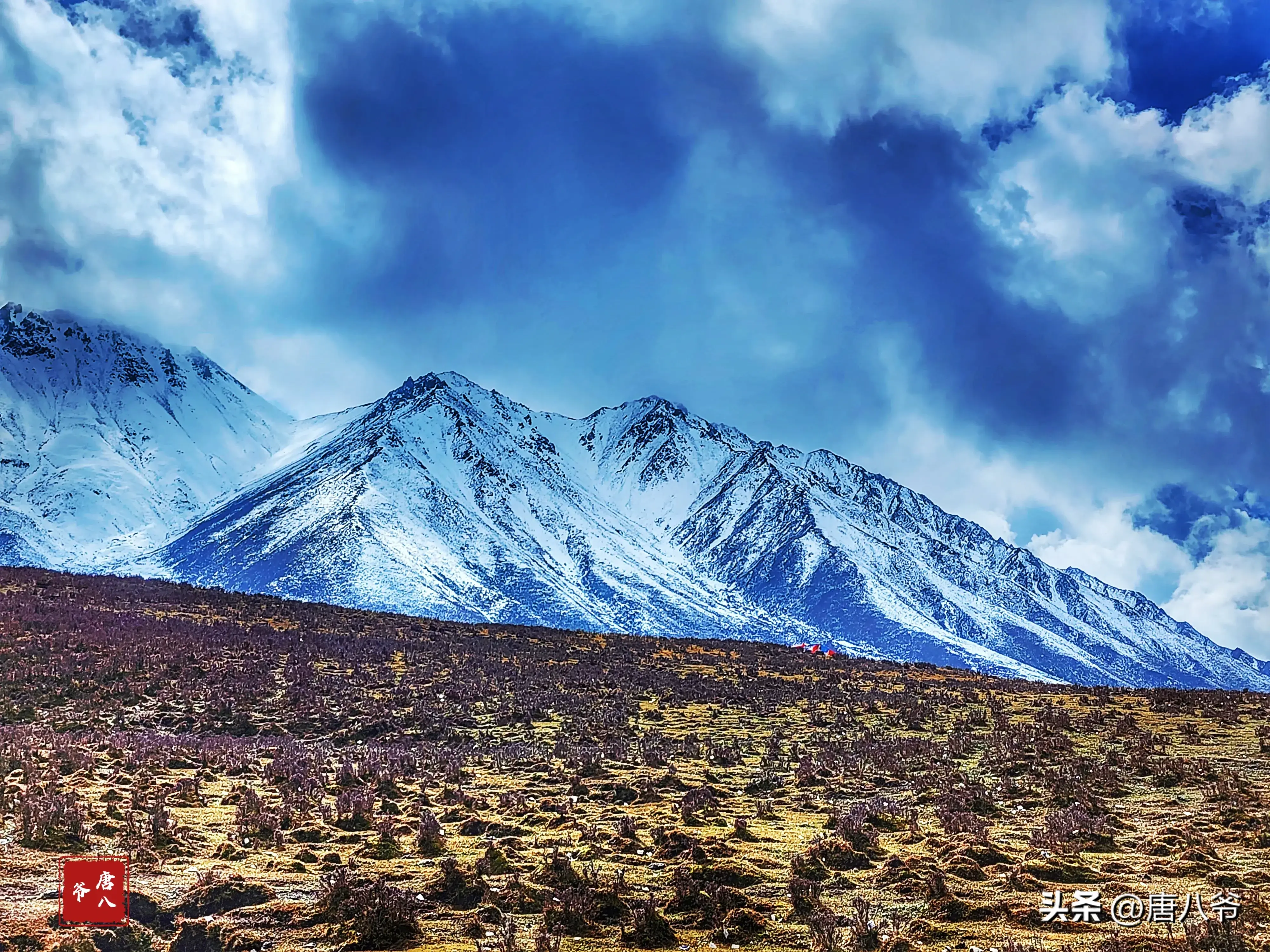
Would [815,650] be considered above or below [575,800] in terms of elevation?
above

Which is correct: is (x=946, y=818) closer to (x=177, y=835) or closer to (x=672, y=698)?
(x=177, y=835)

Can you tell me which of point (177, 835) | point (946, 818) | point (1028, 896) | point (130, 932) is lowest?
point (130, 932)

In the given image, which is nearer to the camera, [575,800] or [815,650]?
[575,800]

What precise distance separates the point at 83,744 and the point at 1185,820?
1094 inches

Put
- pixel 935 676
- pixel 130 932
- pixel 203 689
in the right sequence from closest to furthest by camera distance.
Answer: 1. pixel 130 932
2. pixel 203 689
3. pixel 935 676

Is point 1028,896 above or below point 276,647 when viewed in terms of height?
below

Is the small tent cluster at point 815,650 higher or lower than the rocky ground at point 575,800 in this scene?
higher

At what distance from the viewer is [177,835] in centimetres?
1619

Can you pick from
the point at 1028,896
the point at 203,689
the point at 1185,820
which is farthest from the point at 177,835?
the point at 1185,820

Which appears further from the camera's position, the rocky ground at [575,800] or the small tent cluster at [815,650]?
the small tent cluster at [815,650]

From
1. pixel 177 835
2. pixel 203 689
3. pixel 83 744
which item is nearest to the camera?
pixel 177 835

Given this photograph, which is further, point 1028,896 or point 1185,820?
point 1185,820

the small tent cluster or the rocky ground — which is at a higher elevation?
the small tent cluster

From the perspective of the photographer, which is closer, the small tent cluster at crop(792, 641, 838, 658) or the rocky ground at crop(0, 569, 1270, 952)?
the rocky ground at crop(0, 569, 1270, 952)
